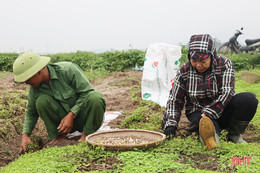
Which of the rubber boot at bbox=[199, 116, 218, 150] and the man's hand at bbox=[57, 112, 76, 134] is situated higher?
the rubber boot at bbox=[199, 116, 218, 150]

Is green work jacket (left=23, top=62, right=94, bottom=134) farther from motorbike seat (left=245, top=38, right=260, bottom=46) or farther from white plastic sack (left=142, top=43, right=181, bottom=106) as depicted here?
motorbike seat (left=245, top=38, right=260, bottom=46)

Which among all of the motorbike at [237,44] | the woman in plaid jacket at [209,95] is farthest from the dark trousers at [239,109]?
the motorbike at [237,44]

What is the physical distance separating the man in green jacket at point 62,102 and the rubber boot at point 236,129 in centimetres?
148

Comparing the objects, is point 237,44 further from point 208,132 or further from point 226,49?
point 208,132

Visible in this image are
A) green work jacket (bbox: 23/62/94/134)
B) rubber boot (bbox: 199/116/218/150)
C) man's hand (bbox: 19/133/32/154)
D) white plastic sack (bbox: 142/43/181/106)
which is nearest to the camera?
rubber boot (bbox: 199/116/218/150)

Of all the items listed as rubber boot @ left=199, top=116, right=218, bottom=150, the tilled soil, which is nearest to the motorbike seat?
the tilled soil

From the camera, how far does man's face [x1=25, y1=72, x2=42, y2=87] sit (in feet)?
10.2

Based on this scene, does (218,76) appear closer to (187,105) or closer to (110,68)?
(187,105)

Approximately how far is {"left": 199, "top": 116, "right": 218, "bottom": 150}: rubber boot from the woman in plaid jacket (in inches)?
9.9

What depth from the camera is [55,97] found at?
3.34 metres

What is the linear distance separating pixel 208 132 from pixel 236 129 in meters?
0.68

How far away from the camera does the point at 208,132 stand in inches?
101

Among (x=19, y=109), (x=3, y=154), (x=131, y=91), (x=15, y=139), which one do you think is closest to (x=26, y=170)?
(x=3, y=154)

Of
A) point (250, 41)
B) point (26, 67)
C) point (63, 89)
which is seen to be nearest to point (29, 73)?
point (26, 67)
